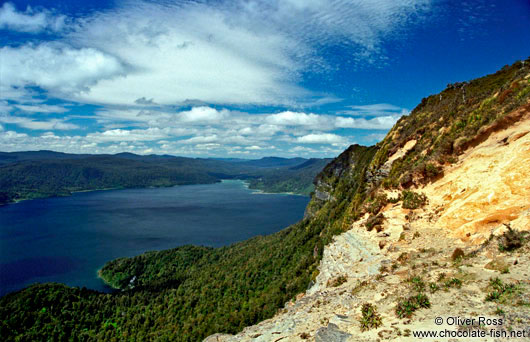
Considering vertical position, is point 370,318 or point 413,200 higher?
point 413,200

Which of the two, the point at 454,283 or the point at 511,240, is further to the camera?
the point at 511,240

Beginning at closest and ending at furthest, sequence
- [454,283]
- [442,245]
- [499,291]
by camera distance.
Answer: [499,291] → [454,283] → [442,245]

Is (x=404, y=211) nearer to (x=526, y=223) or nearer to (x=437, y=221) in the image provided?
(x=437, y=221)

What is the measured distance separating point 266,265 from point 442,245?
64.1 metres

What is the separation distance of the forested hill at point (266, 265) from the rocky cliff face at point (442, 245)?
261 millimetres

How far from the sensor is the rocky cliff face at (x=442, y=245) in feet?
32.2

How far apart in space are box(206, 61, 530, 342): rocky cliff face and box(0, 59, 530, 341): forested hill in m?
0.26

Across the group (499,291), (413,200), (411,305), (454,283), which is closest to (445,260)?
(454,283)

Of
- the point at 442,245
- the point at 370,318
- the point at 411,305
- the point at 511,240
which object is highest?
the point at 511,240

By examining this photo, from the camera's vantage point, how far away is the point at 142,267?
118625 mm

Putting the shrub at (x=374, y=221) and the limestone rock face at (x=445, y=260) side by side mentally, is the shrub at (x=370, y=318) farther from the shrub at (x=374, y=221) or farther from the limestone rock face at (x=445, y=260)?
the shrub at (x=374, y=221)

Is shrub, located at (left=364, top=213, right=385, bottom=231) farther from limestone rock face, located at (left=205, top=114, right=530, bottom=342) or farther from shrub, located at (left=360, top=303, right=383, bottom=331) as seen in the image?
shrub, located at (left=360, top=303, right=383, bottom=331)

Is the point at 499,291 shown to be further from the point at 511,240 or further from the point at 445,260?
the point at 445,260

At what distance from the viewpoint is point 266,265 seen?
74375 millimetres
